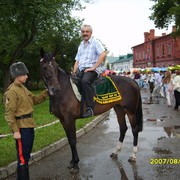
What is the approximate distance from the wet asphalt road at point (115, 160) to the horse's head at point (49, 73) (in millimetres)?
1754

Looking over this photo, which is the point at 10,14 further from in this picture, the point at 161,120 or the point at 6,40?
the point at 6,40

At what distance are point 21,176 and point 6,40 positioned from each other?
62.9 feet

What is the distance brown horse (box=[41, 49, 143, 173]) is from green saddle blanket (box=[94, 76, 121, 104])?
0.12 metres

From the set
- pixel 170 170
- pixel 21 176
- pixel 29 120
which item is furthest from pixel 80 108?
pixel 170 170

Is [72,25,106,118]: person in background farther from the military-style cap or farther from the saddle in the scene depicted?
the military-style cap

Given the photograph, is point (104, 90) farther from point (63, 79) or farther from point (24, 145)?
point (24, 145)

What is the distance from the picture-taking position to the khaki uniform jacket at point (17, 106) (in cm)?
378

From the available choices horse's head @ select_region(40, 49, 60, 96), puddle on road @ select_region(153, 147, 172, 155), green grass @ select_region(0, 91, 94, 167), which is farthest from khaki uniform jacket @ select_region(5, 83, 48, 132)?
puddle on road @ select_region(153, 147, 172, 155)

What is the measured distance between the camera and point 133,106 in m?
6.06

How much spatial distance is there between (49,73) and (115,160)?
257 cm

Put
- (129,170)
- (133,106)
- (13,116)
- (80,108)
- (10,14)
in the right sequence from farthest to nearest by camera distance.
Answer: (10,14) → (133,106) → (80,108) → (129,170) → (13,116)

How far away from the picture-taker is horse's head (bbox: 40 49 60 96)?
14.9ft

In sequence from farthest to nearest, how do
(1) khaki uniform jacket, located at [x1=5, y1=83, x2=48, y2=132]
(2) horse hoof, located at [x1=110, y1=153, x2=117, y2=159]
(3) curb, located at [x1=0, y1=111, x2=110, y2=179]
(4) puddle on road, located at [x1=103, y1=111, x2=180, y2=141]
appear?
(4) puddle on road, located at [x1=103, y1=111, x2=180, y2=141] → (2) horse hoof, located at [x1=110, y1=153, x2=117, y2=159] → (3) curb, located at [x1=0, y1=111, x2=110, y2=179] → (1) khaki uniform jacket, located at [x1=5, y1=83, x2=48, y2=132]

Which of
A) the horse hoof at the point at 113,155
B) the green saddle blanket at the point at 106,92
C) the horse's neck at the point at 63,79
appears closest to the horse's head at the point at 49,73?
the horse's neck at the point at 63,79
